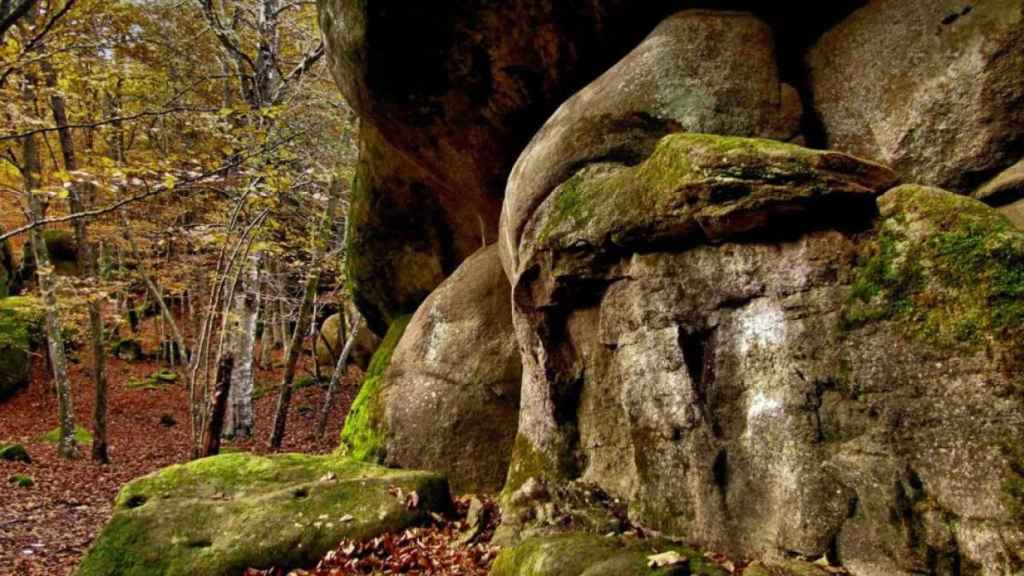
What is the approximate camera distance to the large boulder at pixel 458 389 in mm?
8484

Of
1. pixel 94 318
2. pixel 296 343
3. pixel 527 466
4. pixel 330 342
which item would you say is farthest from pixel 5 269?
pixel 527 466

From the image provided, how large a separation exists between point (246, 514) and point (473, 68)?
6.38 m

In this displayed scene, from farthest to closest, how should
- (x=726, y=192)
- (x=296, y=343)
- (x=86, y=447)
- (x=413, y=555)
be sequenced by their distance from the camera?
(x=86, y=447), (x=296, y=343), (x=413, y=555), (x=726, y=192)

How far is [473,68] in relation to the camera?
349 inches

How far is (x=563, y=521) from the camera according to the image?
5.89m

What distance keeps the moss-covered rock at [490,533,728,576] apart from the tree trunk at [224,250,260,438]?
1224cm

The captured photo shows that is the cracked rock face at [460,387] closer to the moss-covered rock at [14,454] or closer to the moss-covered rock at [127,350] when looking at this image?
the moss-covered rock at [14,454]

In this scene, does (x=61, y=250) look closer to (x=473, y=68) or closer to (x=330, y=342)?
(x=330, y=342)

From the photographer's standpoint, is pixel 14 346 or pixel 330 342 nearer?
pixel 14 346

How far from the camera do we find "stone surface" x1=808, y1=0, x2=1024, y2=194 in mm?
5141

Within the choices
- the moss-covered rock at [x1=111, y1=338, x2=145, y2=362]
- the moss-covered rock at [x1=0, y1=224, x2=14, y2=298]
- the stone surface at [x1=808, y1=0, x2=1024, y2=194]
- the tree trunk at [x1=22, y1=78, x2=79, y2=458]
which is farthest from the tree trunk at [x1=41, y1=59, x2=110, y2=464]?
the moss-covered rock at [x1=111, y1=338, x2=145, y2=362]

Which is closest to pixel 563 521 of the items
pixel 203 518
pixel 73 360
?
pixel 203 518

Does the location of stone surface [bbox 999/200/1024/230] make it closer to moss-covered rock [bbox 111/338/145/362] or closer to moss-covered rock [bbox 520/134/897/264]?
moss-covered rock [bbox 520/134/897/264]

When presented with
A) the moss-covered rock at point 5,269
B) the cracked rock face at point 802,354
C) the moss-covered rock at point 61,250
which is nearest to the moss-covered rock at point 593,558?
the cracked rock face at point 802,354
